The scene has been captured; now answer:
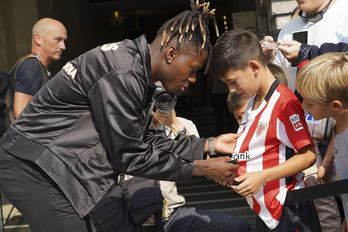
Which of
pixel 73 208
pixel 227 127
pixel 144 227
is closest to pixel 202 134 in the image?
pixel 227 127

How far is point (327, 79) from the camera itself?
1519mm

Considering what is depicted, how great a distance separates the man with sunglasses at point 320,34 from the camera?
1988mm

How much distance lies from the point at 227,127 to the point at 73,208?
7169 millimetres

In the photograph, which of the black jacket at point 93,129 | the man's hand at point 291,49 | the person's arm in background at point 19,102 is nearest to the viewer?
the black jacket at point 93,129

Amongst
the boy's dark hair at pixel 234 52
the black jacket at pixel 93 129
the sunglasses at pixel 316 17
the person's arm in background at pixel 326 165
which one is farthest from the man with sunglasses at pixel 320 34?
the black jacket at pixel 93 129

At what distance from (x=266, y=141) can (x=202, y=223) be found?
0.84 m

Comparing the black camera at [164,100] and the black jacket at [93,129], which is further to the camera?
the black camera at [164,100]

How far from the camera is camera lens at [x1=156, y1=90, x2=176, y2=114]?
2.19m

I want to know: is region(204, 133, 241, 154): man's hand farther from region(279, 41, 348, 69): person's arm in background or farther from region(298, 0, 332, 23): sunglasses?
region(298, 0, 332, 23): sunglasses

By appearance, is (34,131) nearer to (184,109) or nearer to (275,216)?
(275,216)

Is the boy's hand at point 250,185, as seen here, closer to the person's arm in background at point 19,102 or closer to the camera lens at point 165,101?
the camera lens at point 165,101

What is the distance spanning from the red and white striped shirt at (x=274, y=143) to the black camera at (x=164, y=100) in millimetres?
643

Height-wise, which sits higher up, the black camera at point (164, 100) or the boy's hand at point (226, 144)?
the black camera at point (164, 100)

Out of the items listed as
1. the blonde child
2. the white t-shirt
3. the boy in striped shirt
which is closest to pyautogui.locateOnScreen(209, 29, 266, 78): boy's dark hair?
the boy in striped shirt
